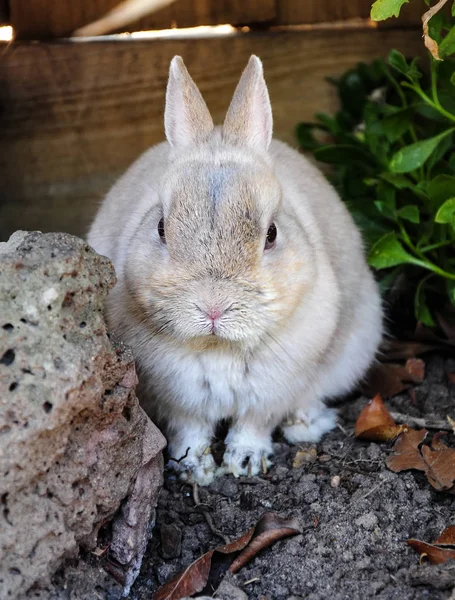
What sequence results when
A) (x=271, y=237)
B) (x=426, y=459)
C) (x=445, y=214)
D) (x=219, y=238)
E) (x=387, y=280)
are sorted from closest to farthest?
(x=219, y=238), (x=271, y=237), (x=426, y=459), (x=445, y=214), (x=387, y=280)

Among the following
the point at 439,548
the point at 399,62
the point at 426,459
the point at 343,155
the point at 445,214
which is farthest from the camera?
the point at 343,155

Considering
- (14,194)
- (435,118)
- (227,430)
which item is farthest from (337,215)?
(14,194)

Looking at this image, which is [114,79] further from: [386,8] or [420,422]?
[420,422]

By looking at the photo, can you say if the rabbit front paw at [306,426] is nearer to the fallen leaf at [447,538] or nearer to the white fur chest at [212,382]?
the white fur chest at [212,382]

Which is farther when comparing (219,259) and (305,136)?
(305,136)

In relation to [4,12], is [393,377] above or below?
below

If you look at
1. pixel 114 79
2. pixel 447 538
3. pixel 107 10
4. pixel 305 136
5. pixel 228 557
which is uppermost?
pixel 107 10

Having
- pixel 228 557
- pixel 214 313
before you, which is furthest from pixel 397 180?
pixel 228 557
